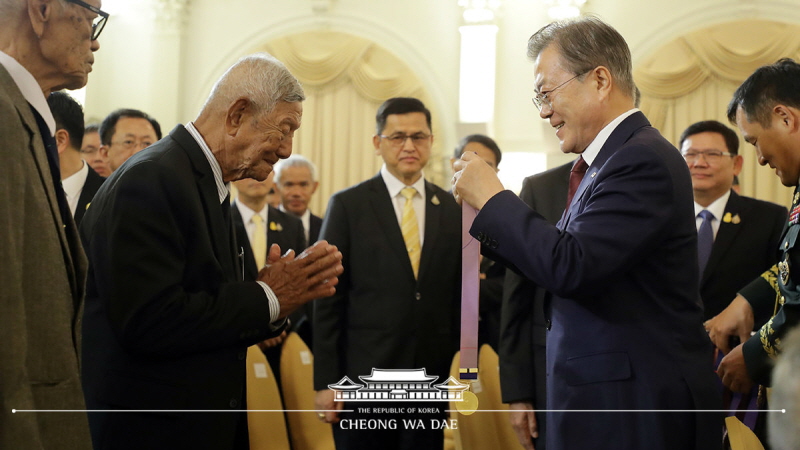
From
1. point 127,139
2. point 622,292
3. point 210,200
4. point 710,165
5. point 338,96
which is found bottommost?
point 622,292

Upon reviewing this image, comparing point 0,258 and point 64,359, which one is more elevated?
point 0,258

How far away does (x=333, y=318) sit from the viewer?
344 cm

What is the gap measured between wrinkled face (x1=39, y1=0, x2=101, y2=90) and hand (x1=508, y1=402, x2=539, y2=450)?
179cm

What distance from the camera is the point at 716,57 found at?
798 centimetres

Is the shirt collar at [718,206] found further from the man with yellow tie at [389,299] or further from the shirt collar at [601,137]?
the shirt collar at [601,137]

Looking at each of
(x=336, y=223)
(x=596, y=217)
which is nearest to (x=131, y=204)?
(x=596, y=217)

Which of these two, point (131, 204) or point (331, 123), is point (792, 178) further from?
point (331, 123)

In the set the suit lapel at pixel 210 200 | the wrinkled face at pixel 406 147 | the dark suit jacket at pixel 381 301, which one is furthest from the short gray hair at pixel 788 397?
the wrinkled face at pixel 406 147

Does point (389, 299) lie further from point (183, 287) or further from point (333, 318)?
point (183, 287)

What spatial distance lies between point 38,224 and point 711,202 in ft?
10.6

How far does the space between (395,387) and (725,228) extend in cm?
166

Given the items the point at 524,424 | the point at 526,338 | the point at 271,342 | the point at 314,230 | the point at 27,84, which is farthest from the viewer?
the point at 314,230

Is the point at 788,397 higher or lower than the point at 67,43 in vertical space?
lower

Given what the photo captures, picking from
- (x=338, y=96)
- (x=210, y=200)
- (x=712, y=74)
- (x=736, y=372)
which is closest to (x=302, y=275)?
(x=210, y=200)
